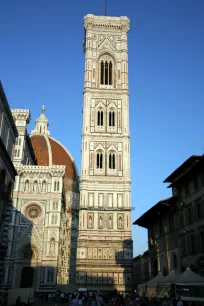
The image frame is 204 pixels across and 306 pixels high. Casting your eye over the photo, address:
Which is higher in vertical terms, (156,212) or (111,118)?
(111,118)

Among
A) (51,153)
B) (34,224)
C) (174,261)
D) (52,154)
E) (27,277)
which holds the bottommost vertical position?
(27,277)

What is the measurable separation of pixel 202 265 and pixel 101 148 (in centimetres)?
2474

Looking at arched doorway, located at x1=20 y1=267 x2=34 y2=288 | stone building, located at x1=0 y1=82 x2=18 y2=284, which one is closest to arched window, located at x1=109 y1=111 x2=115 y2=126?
arched doorway, located at x1=20 y1=267 x2=34 y2=288

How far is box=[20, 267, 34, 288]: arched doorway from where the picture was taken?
1560 inches

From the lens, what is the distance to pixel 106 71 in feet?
163

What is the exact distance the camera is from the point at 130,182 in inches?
1668

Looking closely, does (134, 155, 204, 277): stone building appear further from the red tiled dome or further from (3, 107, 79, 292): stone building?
the red tiled dome

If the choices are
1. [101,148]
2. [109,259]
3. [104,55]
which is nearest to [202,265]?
[109,259]

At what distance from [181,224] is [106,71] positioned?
3059 cm

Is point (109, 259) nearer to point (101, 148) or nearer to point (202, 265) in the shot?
point (101, 148)

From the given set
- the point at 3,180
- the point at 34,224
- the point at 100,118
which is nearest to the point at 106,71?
the point at 100,118

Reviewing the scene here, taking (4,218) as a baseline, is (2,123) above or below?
above

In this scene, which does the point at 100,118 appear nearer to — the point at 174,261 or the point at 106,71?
the point at 106,71

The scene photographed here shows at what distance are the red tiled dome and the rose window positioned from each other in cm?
2774
